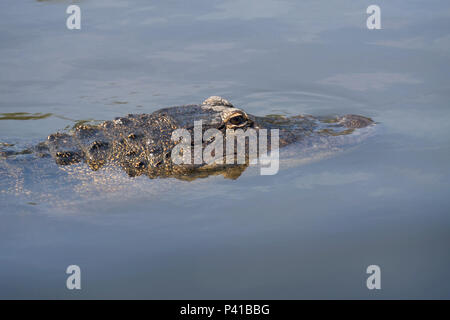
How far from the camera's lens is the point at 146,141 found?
6668 millimetres

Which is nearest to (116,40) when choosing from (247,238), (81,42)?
(81,42)

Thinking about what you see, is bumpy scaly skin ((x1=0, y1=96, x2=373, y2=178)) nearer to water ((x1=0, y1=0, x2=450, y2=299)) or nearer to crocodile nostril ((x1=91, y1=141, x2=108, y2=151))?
crocodile nostril ((x1=91, y1=141, x2=108, y2=151))

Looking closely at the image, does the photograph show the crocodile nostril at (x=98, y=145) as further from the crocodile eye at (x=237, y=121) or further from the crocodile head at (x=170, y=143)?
the crocodile eye at (x=237, y=121)

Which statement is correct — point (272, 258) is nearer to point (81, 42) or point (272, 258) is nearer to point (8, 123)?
point (8, 123)

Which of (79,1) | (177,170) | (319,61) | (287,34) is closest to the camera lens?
(177,170)

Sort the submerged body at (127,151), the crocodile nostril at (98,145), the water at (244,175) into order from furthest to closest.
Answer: the crocodile nostril at (98,145) < the submerged body at (127,151) < the water at (244,175)

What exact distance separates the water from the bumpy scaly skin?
0.94 ft

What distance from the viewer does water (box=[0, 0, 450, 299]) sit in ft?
15.9

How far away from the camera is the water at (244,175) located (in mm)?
4852

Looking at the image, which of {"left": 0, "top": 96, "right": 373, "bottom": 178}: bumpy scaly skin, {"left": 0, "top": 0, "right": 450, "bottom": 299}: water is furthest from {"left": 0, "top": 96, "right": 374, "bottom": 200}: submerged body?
{"left": 0, "top": 0, "right": 450, "bottom": 299}: water

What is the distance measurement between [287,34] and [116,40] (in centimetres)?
315

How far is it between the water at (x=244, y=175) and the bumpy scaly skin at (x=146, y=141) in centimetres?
29

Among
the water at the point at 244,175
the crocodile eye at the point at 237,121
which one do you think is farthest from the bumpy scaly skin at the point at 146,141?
the water at the point at 244,175
